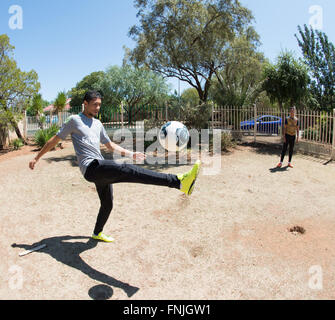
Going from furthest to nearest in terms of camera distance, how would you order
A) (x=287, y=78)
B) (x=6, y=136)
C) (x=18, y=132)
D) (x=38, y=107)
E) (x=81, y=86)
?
(x=81, y=86) < (x=38, y=107) < (x=18, y=132) < (x=6, y=136) < (x=287, y=78)

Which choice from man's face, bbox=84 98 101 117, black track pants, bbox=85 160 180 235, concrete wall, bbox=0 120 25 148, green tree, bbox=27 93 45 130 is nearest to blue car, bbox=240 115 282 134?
man's face, bbox=84 98 101 117

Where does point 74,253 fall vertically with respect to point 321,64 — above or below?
below

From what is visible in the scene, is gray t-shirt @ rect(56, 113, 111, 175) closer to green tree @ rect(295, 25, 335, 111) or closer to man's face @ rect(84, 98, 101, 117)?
man's face @ rect(84, 98, 101, 117)

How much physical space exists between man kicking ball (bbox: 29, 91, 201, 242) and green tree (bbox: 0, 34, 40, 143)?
13.1 meters

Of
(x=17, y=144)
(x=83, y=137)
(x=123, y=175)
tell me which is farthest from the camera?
(x=17, y=144)

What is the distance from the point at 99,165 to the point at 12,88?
46.3 ft

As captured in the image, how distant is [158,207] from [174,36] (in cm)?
893

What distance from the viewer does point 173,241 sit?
14.5 feet

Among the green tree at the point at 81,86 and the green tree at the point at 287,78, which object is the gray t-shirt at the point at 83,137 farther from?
the green tree at the point at 81,86

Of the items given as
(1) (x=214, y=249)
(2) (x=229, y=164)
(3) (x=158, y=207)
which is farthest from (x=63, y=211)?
(2) (x=229, y=164)

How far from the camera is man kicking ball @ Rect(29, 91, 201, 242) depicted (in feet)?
11.0

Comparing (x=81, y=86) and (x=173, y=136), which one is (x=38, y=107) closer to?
(x=173, y=136)

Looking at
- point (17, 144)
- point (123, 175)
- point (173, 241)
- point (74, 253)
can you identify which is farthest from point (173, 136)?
point (17, 144)
